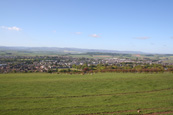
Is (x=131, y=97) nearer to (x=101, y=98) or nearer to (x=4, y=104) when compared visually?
(x=101, y=98)

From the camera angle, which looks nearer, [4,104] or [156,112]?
[156,112]

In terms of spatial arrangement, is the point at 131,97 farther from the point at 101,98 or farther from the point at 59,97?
the point at 59,97

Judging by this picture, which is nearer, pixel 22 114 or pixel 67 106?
pixel 22 114

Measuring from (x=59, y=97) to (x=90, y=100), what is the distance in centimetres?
461

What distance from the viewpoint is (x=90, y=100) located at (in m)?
19.3

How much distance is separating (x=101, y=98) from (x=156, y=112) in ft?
23.4

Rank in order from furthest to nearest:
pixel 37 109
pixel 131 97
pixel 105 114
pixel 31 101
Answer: pixel 131 97 → pixel 31 101 → pixel 37 109 → pixel 105 114

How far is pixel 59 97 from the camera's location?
2078 centimetres

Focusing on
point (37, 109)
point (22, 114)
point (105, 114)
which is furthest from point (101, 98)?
point (22, 114)

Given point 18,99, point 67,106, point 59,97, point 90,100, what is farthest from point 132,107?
point 18,99

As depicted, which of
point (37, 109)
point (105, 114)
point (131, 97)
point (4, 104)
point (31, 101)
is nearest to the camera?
point (105, 114)

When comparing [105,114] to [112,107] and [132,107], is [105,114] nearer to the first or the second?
[112,107]

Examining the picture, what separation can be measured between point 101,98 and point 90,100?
177cm

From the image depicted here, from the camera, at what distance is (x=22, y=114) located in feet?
49.4
